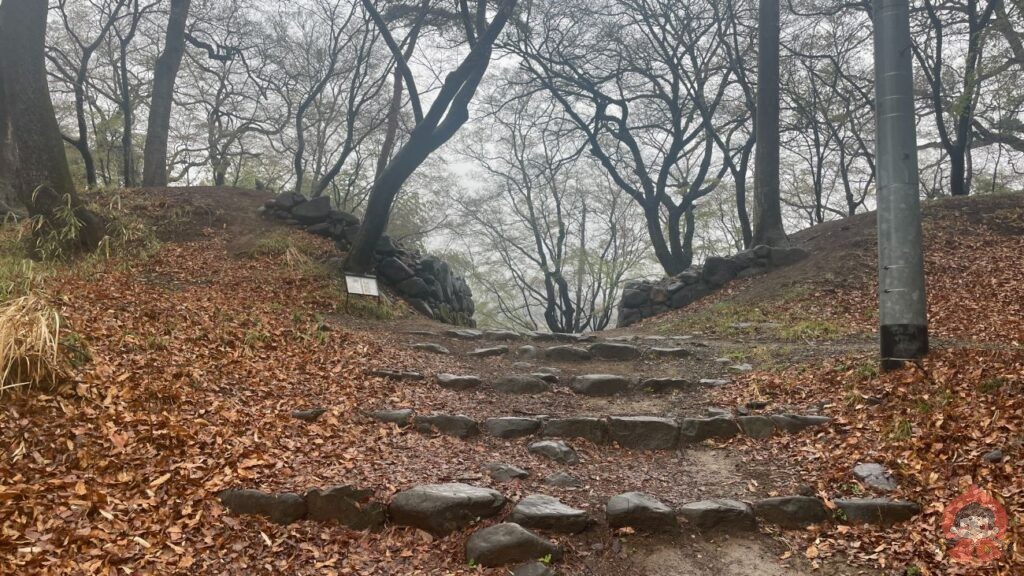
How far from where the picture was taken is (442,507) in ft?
10.8

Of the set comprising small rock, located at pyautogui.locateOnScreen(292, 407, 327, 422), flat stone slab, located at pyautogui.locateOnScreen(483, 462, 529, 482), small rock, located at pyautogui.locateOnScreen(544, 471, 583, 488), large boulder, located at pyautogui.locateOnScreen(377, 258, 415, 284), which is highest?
large boulder, located at pyautogui.locateOnScreen(377, 258, 415, 284)

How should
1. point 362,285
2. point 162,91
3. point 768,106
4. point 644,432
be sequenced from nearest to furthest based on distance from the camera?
point 644,432
point 362,285
point 768,106
point 162,91

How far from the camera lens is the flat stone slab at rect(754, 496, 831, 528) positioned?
10.8 ft

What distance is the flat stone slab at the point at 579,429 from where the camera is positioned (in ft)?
14.9

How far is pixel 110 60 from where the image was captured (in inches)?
612

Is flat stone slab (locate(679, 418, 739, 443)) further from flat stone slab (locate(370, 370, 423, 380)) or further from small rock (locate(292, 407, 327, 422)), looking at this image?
small rock (locate(292, 407, 327, 422))

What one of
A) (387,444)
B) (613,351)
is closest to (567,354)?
(613,351)

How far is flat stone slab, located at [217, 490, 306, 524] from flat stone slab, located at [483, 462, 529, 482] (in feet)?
3.64

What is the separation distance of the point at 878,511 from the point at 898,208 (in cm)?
232

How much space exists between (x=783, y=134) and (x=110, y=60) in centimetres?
1768

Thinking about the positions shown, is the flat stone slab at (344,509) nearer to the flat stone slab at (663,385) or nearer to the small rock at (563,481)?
the small rock at (563,481)

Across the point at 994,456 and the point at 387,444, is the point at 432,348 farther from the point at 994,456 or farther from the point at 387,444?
the point at 994,456

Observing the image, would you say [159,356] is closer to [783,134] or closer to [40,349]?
[40,349]

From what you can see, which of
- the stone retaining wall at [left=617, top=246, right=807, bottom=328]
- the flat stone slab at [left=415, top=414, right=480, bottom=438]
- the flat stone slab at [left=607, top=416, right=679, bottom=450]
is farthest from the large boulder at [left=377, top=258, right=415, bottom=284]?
the flat stone slab at [left=607, top=416, right=679, bottom=450]
